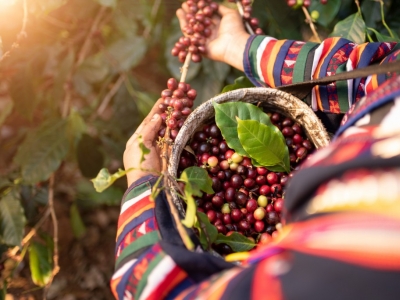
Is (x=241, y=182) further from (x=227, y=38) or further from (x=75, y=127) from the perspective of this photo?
(x=75, y=127)

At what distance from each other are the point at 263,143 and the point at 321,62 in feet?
0.75

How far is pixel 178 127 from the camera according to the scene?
81 cm

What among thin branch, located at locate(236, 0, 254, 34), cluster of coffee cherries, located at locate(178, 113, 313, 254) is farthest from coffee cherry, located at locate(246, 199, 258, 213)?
thin branch, located at locate(236, 0, 254, 34)

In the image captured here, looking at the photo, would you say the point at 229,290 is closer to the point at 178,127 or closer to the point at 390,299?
the point at 390,299

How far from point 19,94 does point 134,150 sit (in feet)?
2.49

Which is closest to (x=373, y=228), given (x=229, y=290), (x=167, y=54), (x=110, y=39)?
(x=229, y=290)

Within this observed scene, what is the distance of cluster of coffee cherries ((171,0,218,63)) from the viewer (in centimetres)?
99

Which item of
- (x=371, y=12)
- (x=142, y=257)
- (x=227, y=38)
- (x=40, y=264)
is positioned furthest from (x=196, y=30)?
(x=40, y=264)

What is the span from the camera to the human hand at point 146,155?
73 cm

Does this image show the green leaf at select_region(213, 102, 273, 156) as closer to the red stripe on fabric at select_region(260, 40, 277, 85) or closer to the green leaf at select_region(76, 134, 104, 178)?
the red stripe on fabric at select_region(260, 40, 277, 85)

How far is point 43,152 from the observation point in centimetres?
119

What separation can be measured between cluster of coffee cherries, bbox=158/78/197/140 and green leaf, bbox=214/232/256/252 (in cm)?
24

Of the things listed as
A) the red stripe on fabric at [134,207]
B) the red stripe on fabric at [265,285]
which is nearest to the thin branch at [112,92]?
the red stripe on fabric at [134,207]

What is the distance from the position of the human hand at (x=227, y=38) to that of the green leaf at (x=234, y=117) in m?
0.23
